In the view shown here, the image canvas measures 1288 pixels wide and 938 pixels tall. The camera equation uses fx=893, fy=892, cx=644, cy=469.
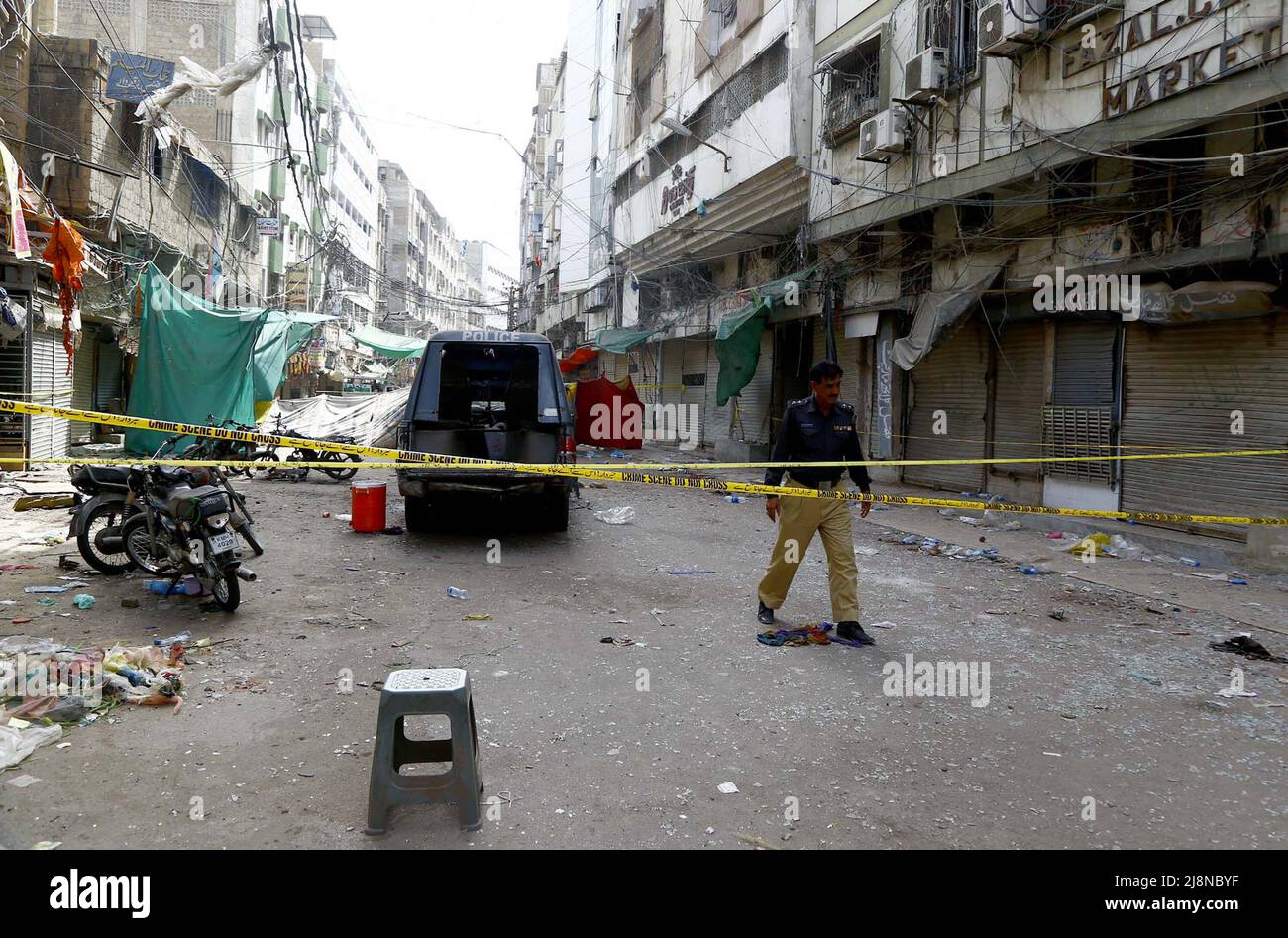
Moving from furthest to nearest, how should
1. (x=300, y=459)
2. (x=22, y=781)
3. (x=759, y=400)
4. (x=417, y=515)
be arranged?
(x=759, y=400)
(x=300, y=459)
(x=417, y=515)
(x=22, y=781)

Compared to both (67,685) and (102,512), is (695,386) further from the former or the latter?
(67,685)

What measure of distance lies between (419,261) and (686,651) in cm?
9284

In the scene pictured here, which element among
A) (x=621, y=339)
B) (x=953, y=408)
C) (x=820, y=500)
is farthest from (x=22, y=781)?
(x=621, y=339)

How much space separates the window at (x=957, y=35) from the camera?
1158cm

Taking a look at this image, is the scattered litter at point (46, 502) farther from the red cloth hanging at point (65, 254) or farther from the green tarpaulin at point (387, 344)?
the green tarpaulin at point (387, 344)

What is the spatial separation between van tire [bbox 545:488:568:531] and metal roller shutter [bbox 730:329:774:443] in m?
10.1

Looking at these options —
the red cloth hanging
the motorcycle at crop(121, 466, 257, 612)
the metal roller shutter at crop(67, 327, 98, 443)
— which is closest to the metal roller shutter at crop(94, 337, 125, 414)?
the metal roller shutter at crop(67, 327, 98, 443)

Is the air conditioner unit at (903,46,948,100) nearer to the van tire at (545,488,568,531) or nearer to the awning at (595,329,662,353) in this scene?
the van tire at (545,488,568,531)

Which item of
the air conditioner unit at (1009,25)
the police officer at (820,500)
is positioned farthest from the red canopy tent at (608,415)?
the police officer at (820,500)

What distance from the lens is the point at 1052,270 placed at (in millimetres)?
11070

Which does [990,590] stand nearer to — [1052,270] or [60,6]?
[1052,270]

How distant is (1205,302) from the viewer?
8.91 metres

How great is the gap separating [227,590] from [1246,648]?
6785 mm

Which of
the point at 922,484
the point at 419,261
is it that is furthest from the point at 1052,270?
the point at 419,261
